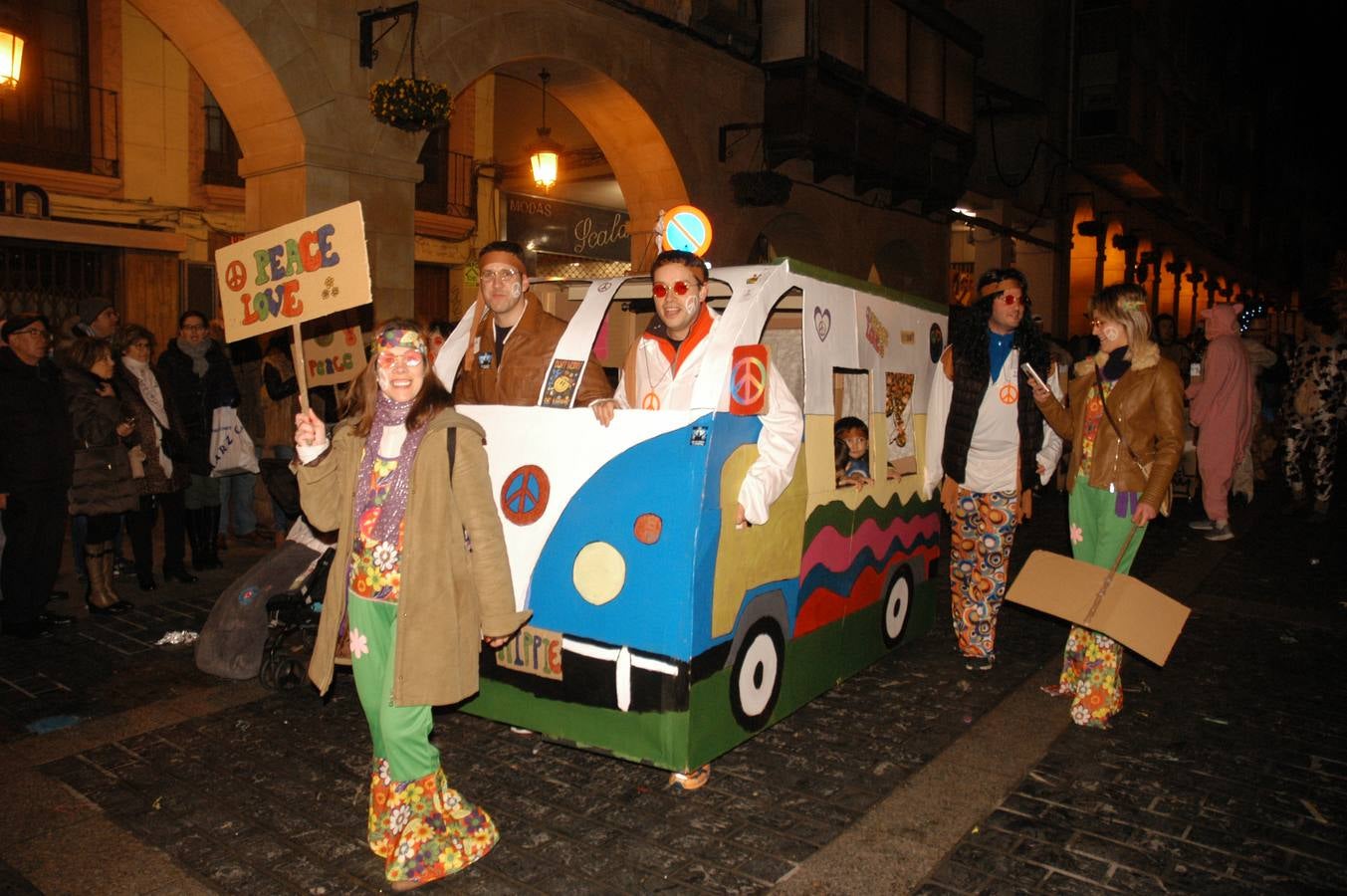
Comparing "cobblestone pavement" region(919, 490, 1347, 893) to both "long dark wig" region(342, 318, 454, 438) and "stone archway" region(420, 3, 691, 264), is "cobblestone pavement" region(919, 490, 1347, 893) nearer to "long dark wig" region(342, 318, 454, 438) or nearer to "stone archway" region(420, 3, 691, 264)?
"long dark wig" region(342, 318, 454, 438)

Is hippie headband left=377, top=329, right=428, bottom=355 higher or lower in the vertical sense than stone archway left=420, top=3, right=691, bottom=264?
lower

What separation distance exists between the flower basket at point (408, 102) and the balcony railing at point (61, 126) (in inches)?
354

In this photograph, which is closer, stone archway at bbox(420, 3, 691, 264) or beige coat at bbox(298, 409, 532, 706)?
beige coat at bbox(298, 409, 532, 706)

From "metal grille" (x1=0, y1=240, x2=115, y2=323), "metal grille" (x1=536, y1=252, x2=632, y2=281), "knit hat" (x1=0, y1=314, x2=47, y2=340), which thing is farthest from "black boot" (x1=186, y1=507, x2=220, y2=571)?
"metal grille" (x1=536, y1=252, x2=632, y2=281)

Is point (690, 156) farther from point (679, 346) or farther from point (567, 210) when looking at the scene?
point (679, 346)

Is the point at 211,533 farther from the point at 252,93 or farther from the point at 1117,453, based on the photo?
the point at 1117,453

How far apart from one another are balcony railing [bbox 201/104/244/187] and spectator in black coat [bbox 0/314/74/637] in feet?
36.3

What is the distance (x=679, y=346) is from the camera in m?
4.44

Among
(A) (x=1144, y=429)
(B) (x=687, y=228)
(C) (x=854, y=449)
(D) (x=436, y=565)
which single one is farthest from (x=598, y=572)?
(B) (x=687, y=228)

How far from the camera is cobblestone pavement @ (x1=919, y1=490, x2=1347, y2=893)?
3.60 metres

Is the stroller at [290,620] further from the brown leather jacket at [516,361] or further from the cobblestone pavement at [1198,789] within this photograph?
the cobblestone pavement at [1198,789]

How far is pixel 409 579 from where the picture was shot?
10.9 ft

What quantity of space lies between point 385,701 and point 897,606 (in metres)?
3.50

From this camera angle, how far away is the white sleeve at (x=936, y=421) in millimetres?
5945
